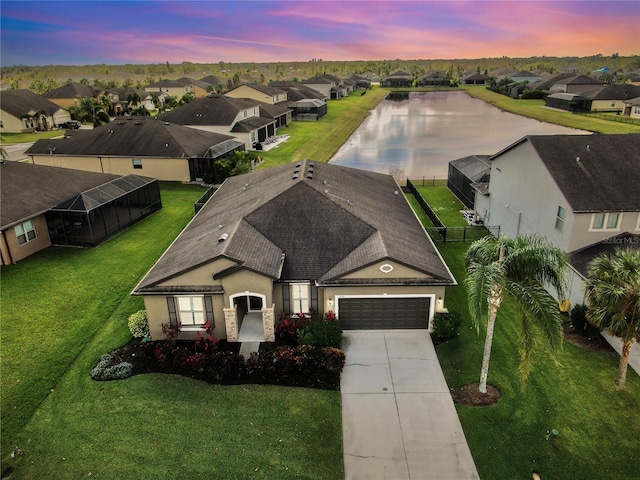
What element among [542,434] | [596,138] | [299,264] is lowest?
[542,434]

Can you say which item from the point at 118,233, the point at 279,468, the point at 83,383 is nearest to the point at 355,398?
the point at 279,468

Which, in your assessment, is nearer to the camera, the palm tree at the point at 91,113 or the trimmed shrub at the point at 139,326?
the trimmed shrub at the point at 139,326

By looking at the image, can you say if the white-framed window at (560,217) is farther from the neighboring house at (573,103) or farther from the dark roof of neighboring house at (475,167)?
the neighboring house at (573,103)

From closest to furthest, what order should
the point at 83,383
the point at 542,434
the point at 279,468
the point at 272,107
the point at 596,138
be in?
the point at 279,468
the point at 542,434
the point at 83,383
the point at 596,138
the point at 272,107

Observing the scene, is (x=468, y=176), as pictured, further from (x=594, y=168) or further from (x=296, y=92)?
(x=296, y=92)

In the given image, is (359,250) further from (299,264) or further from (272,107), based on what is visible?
(272,107)

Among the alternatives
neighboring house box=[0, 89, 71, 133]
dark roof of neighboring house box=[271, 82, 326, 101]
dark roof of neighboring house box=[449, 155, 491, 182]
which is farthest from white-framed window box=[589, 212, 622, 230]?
neighboring house box=[0, 89, 71, 133]

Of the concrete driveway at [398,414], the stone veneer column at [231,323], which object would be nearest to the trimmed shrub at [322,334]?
the concrete driveway at [398,414]
